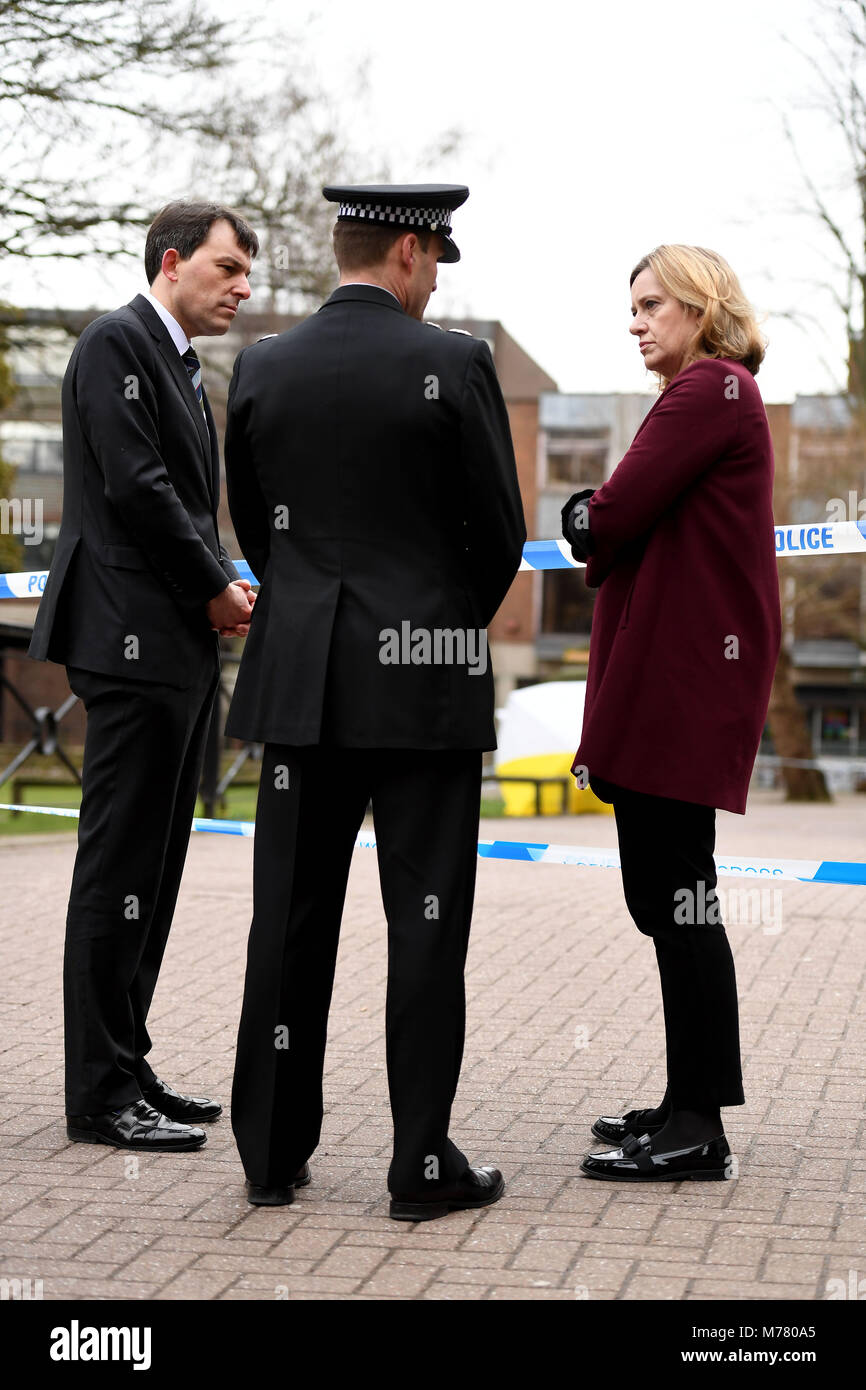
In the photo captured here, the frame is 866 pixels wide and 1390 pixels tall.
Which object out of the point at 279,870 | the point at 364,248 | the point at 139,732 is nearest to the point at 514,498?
the point at 364,248

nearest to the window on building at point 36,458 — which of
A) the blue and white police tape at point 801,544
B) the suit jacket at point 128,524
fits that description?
the blue and white police tape at point 801,544

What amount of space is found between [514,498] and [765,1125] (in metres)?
1.84

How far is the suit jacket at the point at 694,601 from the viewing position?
12.0ft

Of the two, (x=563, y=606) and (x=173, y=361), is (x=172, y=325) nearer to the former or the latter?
(x=173, y=361)

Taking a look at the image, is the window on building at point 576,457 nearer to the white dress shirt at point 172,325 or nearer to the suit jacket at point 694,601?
the white dress shirt at point 172,325

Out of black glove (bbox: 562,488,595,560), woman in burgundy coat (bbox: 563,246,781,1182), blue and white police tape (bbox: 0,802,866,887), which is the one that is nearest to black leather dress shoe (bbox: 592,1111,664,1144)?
woman in burgundy coat (bbox: 563,246,781,1182)

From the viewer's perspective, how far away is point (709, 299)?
377 centimetres

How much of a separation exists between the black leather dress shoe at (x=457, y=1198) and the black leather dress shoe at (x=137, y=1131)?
2.33 ft

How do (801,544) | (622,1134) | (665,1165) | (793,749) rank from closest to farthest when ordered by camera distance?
1. (665,1165)
2. (622,1134)
3. (801,544)
4. (793,749)

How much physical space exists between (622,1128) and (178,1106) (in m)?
1.13

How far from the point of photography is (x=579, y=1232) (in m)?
3.35

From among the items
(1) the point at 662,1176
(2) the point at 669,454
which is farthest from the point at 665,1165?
(2) the point at 669,454
